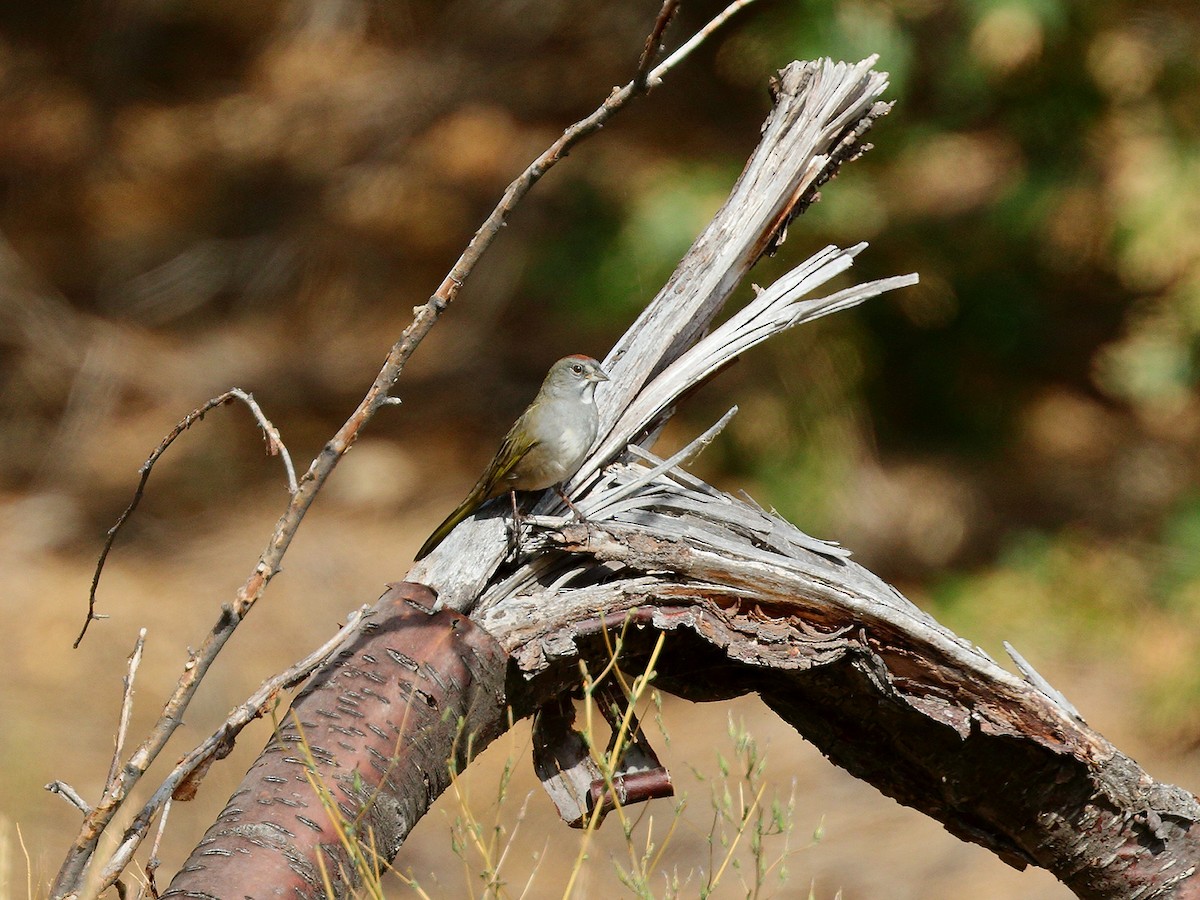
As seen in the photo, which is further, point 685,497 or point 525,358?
point 525,358

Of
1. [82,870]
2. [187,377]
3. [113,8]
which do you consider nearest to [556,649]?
[82,870]

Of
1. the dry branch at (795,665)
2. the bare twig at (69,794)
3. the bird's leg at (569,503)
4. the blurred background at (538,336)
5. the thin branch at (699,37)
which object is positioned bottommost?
the bare twig at (69,794)

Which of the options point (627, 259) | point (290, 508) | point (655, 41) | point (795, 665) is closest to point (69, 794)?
point (290, 508)

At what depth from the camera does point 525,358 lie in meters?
8.38

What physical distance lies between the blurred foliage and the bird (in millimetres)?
3795

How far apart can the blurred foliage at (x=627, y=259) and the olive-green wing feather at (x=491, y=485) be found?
3.87 metres

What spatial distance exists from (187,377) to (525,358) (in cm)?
223

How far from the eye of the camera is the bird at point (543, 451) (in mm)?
2775

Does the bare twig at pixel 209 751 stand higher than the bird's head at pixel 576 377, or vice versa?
the bird's head at pixel 576 377

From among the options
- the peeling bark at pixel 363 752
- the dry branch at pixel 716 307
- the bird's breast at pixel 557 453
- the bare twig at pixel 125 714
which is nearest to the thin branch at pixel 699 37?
the dry branch at pixel 716 307

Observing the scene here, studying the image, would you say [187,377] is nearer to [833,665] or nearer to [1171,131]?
[1171,131]

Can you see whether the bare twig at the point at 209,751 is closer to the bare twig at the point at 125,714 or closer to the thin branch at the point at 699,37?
the bare twig at the point at 125,714

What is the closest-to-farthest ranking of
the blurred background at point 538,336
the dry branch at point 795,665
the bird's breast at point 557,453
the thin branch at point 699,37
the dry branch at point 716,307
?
the thin branch at point 699,37 < the dry branch at point 795,665 < the dry branch at point 716,307 < the bird's breast at point 557,453 < the blurred background at point 538,336

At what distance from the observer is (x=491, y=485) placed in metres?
2.94
